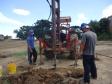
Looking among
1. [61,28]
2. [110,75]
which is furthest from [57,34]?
[110,75]

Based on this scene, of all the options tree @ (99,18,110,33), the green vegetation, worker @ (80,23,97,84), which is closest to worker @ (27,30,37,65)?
worker @ (80,23,97,84)

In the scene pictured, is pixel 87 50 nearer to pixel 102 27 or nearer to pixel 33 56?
pixel 33 56

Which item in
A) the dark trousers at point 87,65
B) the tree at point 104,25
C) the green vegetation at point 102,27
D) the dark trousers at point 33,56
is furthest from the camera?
the tree at point 104,25

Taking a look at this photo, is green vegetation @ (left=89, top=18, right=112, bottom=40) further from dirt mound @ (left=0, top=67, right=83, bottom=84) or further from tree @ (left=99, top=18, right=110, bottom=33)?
dirt mound @ (left=0, top=67, right=83, bottom=84)

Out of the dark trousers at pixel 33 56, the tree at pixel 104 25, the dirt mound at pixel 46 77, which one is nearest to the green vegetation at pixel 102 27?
the tree at pixel 104 25

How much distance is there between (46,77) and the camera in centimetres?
1212

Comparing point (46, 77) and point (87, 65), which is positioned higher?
point (87, 65)

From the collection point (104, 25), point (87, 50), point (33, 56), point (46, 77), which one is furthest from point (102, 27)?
point (87, 50)

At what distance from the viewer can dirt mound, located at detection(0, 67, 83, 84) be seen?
38.3 feet

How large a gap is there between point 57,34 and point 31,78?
6.50 meters

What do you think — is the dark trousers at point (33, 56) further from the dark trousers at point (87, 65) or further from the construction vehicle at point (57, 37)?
the dark trousers at point (87, 65)

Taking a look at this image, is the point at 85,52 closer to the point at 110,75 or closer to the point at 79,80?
the point at 79,80

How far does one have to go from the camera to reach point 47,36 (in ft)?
60.0

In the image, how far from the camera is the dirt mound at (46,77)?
460 inches
